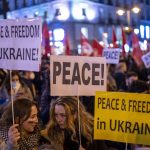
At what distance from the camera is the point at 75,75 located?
5613mm

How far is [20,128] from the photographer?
4879 mm

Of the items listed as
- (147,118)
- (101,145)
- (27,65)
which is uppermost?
(27,65)

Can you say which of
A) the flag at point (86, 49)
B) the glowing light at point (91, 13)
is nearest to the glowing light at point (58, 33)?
the glowing light at point (91, 13)

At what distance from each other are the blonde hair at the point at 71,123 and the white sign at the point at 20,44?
0.46 metres

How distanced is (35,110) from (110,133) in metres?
0.69

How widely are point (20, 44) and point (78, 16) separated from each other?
70.2m

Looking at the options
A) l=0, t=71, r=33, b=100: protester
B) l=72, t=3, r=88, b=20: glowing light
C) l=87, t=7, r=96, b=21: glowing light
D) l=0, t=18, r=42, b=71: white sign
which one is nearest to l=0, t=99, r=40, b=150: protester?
l=0, t=18, r=42, b=71: white sign

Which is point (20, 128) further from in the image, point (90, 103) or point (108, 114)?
point (90, 103)

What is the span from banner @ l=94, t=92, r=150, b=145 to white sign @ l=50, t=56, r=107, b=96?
558 mm

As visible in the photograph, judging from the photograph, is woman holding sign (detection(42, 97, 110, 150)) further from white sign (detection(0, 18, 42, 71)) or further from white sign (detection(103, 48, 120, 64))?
white sign (detection(103, 48, 120, 64))

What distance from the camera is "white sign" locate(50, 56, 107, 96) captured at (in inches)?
218

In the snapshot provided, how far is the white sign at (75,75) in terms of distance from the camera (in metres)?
5.53

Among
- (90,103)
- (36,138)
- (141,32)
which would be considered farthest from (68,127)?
(141,32)

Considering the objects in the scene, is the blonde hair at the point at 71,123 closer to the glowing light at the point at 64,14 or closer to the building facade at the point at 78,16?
the building facade at the point at 78,16
